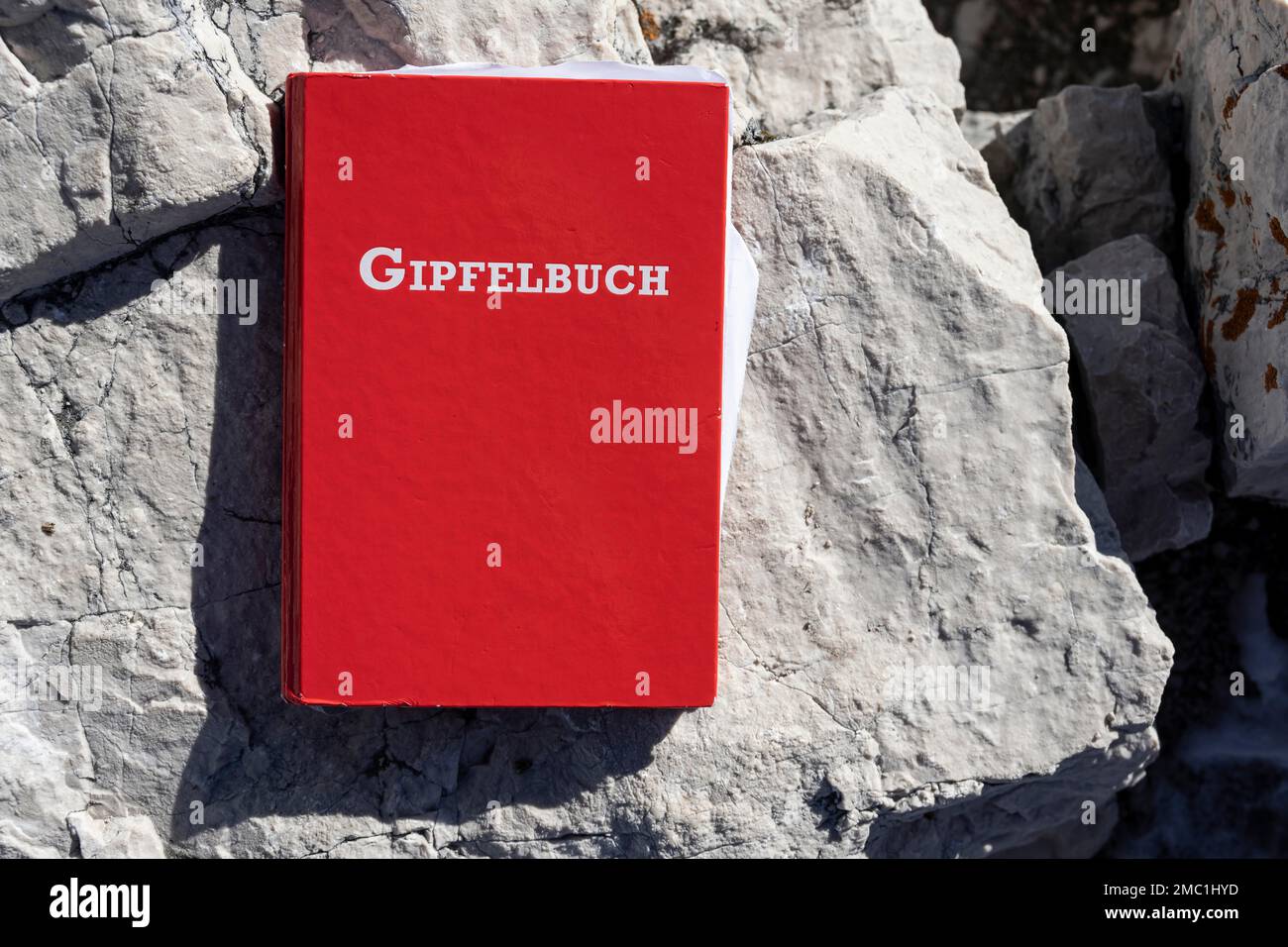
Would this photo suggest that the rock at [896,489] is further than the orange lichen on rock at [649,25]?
No

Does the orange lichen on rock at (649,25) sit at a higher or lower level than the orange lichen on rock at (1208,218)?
higher

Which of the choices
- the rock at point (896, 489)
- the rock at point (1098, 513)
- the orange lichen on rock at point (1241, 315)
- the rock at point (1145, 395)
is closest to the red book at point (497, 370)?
the rock at point (896, 489)

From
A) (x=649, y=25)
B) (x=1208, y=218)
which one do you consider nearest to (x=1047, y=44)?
(x=1208, y=218)

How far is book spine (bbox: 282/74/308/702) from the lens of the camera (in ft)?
9.34

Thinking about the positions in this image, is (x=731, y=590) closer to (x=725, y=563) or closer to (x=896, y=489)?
(x=725, y=563)

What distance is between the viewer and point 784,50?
3.46 m

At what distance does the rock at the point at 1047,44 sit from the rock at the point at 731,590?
154cm

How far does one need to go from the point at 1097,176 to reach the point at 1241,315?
2.17ft

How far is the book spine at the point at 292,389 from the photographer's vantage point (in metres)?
2.85

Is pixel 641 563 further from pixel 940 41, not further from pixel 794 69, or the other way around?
pixel 940 41

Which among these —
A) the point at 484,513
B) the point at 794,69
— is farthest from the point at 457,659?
the point at 794,69

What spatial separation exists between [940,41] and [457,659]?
244 centimetres

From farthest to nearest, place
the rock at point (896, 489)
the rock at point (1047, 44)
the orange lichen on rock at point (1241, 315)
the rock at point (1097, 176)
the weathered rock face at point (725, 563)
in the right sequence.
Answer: the rock at point (1047, 44) → the rock at point (1097, 176) → the orange lichen on rock at point (1241, 315) → the rock at point (896, 489) → the weathered rock face at point (725, 563)

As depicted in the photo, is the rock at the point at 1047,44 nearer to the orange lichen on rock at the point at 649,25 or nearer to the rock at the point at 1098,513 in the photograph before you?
the orange lichen on rock at the point at 649,25
